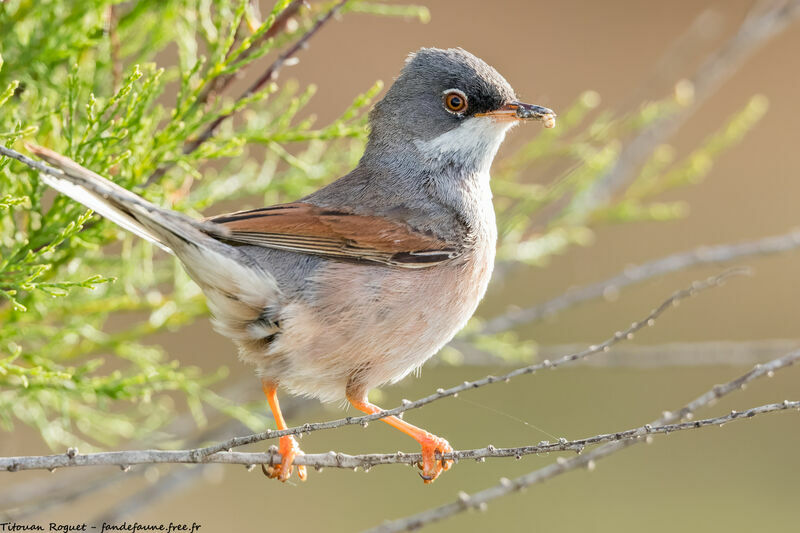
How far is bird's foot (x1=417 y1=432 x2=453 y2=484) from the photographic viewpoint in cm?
329

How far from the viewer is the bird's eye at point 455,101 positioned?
148 inches

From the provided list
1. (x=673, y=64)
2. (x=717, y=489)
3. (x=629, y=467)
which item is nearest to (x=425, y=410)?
(x=629, y=467)

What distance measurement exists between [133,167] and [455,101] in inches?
55.4

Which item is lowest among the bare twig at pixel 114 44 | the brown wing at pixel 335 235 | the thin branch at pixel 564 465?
the thin branch at pixel 564 465

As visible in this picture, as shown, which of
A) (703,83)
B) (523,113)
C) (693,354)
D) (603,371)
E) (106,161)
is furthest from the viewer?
(603,371)

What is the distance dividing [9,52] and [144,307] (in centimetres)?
110

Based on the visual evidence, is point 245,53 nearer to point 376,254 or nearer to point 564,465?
point 376,254

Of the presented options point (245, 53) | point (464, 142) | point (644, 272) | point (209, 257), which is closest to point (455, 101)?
point (464, 142)

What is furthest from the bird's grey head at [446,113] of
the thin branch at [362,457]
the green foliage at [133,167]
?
the thin branch at [362,457]

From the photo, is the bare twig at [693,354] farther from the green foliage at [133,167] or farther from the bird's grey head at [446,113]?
the bird's grey head at [446,113]

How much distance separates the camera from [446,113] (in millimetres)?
3824

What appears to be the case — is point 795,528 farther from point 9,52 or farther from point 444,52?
point 9,52

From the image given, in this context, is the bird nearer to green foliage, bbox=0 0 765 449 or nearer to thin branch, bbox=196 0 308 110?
green foliage, bbox=0 0 765 449

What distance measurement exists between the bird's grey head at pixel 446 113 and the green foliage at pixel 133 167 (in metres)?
0.28
